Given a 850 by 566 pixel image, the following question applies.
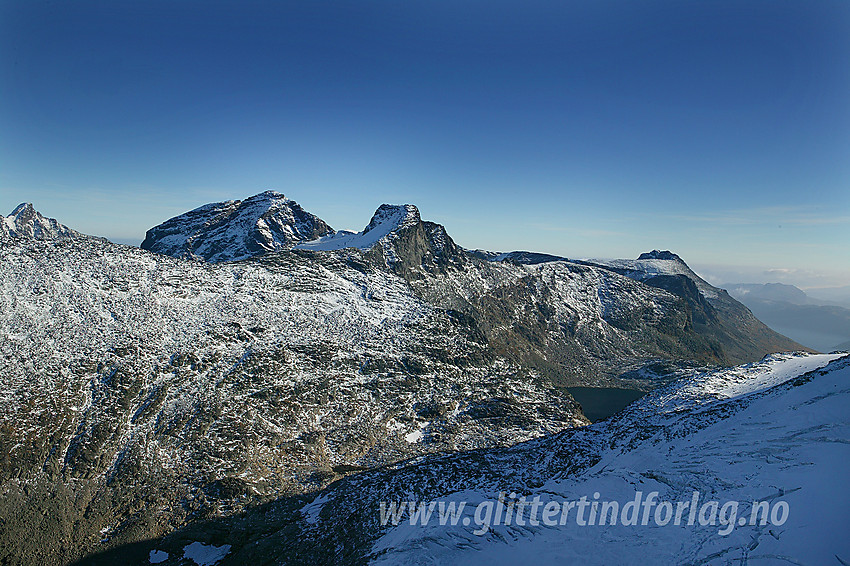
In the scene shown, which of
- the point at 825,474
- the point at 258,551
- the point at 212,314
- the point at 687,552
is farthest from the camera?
the point at 212,314

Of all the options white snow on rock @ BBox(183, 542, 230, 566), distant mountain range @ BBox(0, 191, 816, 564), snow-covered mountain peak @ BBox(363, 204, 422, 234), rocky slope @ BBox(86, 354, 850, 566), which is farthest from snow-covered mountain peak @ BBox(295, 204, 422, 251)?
white snow on rock @ BBox(183, 542, 230, 566)

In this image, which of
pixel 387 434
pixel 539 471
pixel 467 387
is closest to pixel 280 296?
pixel 387 434

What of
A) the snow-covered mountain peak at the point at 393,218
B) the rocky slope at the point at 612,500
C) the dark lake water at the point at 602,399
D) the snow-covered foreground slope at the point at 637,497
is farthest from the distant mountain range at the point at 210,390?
the snow-covered mountain peak at the point at 393,218

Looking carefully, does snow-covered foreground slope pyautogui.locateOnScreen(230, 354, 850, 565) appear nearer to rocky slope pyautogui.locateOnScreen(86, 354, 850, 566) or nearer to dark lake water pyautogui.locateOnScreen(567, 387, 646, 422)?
rocky slope pyautogui.locateOnScreen(86, 354, 850, 566)

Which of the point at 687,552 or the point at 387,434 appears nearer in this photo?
the point at 687,552

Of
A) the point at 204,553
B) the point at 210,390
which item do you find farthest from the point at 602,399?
the point at 204,553

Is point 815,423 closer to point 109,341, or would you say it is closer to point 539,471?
point 539,471
